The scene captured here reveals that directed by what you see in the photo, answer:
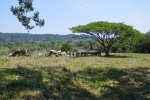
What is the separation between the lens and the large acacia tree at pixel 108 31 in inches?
1986

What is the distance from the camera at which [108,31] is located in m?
49.9

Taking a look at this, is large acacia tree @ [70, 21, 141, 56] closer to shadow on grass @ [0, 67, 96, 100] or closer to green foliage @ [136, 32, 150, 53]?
green foliage @ [136, 32, 150, 53]

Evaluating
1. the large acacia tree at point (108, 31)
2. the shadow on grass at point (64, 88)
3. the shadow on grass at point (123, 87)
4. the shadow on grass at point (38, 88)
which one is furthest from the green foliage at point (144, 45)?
the shadow on grass at point (38, 88)

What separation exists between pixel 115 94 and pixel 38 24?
3379cm

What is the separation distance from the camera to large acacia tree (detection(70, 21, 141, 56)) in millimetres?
50438

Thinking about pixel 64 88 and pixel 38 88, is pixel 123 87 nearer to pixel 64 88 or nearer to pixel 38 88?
pixel 64 88

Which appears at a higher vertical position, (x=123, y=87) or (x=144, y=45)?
(x=144, y=45)

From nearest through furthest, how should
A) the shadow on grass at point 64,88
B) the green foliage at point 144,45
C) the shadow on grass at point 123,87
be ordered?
the shadow on grass at point 64,88 → the shadow on grass at point 123,87 → the green foliage at point 144,45

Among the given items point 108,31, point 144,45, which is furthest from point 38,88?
point 144,45

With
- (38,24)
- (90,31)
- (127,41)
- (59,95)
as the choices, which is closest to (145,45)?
(127,41)

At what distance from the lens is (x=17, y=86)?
36.7 feet

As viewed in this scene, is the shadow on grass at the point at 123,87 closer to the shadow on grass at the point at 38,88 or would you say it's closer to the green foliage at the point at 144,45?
the shadow on grass at the point at 38,88

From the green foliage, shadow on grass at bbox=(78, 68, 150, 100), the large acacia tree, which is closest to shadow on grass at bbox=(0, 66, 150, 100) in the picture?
shadow on grass at bbox=(78, 68, 150, 100)

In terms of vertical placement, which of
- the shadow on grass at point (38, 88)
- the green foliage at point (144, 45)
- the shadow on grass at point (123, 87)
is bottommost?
the shadow on grass at point (123, 87)
